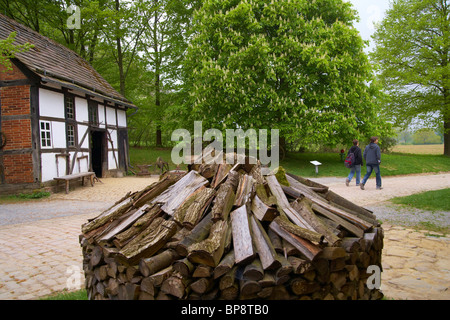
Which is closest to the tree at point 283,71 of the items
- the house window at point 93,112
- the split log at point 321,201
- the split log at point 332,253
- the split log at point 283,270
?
the house window at point 93,112

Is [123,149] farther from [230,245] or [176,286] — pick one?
[176,286]

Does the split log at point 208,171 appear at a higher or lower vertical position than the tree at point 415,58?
lower

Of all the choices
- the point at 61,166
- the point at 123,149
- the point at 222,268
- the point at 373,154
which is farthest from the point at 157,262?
the point at 123,149

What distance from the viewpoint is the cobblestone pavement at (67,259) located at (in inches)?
143

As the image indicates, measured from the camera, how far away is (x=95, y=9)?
1823cm

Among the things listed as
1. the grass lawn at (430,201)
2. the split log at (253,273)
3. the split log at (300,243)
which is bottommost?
the grass lawn at (430,201)

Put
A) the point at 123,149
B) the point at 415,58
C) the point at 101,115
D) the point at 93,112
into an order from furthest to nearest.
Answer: the point at 415,58, the point at 123,149, the point at 101,115, the point at 93,112

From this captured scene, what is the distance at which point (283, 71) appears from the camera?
1736 centimetres

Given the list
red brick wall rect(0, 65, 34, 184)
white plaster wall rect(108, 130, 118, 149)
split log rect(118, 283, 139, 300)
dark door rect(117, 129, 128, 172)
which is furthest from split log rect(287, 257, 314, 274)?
dark door rect(117, 129, 128, 172)

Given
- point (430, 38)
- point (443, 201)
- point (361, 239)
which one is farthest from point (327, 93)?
point (361, 239)

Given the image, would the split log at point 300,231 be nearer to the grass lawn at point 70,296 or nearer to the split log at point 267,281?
the split log at point 267,281

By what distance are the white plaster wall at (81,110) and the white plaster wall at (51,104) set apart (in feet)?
4.10

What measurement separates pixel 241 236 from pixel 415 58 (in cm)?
2855

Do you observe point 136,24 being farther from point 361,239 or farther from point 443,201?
point 361,239
